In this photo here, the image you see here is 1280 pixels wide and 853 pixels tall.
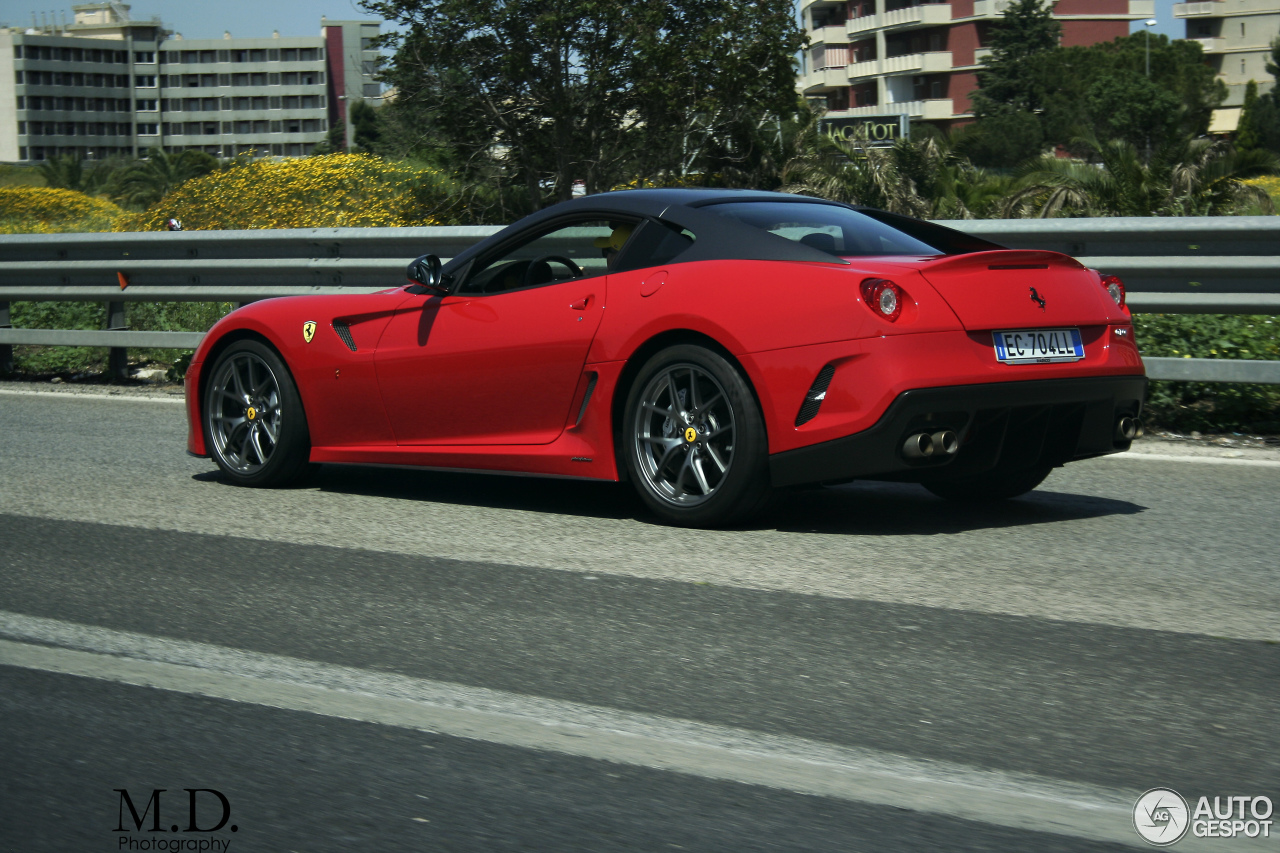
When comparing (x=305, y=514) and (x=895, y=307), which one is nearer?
(x=895, y=307)

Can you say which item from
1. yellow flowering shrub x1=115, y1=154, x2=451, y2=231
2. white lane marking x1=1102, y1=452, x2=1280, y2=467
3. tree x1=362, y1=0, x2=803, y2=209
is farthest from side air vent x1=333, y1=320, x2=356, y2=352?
tree x1=362, y1=0, x2=803, y2=209

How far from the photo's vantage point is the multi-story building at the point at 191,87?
15438 cm

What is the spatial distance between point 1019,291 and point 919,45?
9472 cm

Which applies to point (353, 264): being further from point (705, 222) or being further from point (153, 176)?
point (153, 176)

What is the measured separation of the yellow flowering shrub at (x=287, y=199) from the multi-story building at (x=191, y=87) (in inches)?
5420

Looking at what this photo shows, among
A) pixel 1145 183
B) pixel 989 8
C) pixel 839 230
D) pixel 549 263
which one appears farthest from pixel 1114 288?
pixel 989 8

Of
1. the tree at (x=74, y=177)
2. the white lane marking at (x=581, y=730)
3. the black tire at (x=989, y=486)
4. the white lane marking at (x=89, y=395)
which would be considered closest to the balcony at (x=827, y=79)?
the tree at (x=74, y=177)

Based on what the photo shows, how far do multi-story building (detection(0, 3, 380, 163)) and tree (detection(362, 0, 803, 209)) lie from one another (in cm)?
12572

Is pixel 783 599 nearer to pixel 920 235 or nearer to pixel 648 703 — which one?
pixel 648 703

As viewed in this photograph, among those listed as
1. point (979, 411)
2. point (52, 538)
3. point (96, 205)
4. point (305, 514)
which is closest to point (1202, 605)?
point (979, 411)

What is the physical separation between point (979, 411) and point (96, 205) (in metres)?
47.4

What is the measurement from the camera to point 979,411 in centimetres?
494

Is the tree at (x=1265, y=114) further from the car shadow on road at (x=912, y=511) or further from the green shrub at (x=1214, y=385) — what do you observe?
the car shadow on road at (x=912, y=511)

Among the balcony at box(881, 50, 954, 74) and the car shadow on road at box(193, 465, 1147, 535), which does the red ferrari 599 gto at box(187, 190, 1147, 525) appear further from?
the balcony at box(881, 50, 954, 74)
